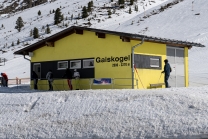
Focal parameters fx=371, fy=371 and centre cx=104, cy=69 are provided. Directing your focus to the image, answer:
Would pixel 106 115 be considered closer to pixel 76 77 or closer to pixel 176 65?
pixel 76 77

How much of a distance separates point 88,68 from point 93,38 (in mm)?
1702

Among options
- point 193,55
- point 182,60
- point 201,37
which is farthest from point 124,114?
point 201,37

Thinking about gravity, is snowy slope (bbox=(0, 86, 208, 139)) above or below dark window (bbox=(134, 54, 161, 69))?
below

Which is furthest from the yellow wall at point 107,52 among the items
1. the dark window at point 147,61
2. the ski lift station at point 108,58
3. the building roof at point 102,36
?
the building roof at point 102,36

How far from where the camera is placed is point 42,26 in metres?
66.8

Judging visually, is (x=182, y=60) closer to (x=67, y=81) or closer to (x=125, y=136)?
(x=67, y=81)

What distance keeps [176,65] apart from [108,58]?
4.64 m

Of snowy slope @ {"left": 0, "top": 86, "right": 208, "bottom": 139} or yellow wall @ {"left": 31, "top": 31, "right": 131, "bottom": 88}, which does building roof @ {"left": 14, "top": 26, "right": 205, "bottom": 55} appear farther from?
snowy slope @ {"left": 0, "top": 86, "right": 208, "bottom": 139}

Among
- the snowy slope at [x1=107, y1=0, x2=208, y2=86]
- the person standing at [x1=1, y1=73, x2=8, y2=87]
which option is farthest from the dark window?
the snowy slope at [x1=107, y1=0, x2=208, y2=86]

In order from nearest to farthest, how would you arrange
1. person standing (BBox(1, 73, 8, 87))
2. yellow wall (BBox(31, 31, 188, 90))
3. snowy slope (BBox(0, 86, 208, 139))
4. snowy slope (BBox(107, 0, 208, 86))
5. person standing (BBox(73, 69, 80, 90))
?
snowy slope (BBox(0, 86, 208, 139)), yellow wall (BBox(31, 31, 188, 90)), person standing (BBox(73, 69, 80, 90)), person standing (BBox(1, 73, 8, 87)), snowy slope (BBox(107, 0, 208, 86))

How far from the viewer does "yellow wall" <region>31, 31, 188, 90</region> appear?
19359 millimetres

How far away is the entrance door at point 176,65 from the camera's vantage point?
21.8 metres

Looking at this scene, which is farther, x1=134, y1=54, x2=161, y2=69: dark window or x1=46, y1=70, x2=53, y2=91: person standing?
x1=46, y1=70, x2=53, y2=91: person standing

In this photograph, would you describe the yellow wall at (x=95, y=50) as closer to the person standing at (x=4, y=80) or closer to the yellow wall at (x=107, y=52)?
the yellow wall at (x=107, y=52)
